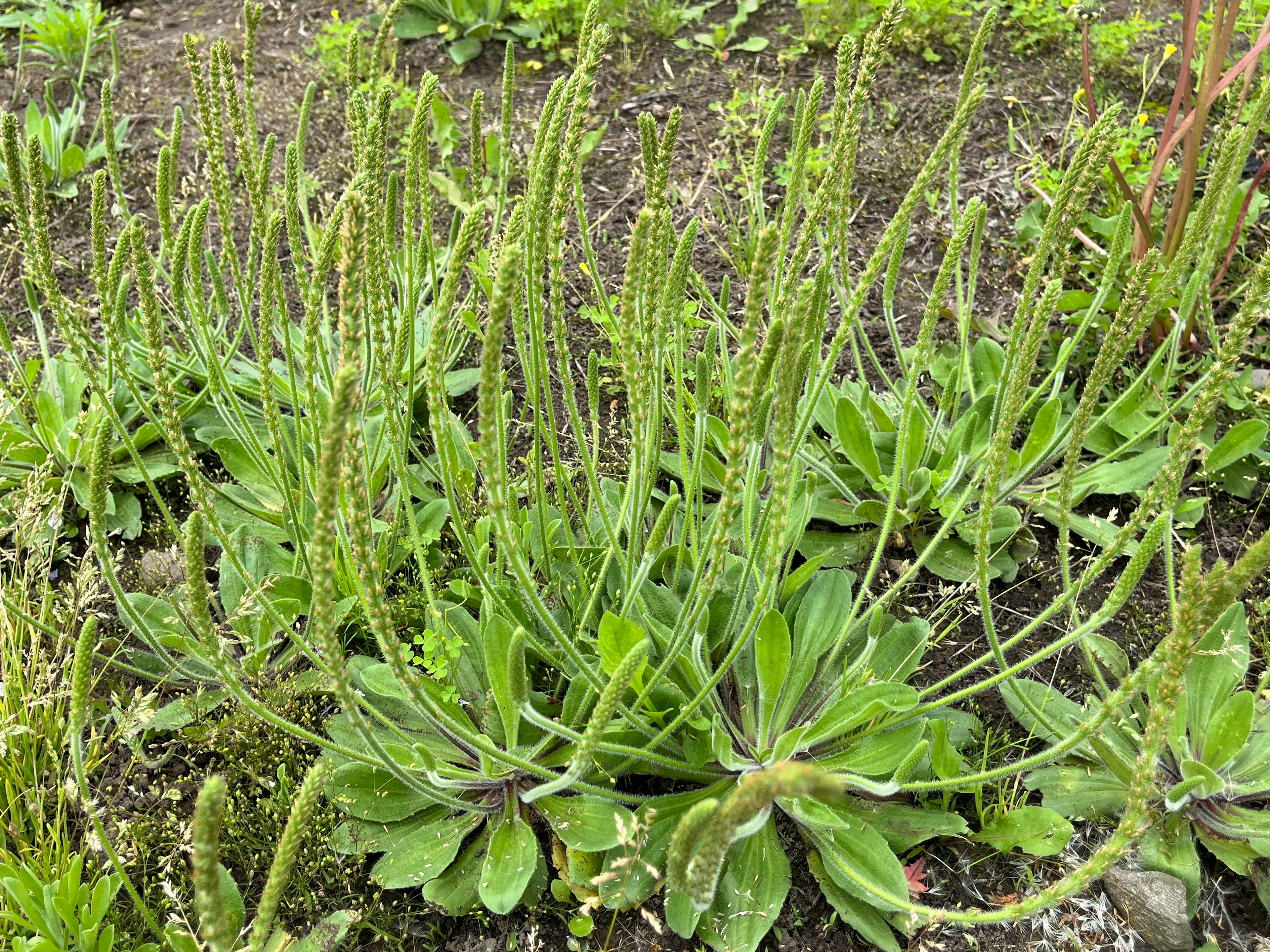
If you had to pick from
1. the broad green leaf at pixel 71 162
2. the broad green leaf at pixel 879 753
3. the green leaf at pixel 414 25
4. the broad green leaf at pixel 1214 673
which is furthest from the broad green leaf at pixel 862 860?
the green leaf at pixel 414 25

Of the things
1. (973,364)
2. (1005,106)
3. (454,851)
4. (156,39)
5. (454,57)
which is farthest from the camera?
(156,39)

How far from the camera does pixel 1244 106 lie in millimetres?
4156

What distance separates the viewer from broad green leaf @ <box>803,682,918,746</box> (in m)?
2.17

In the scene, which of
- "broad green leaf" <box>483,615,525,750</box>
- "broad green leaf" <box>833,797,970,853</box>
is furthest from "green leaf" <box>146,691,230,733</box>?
"broad green leaf" <box>833,797,970,853</box>

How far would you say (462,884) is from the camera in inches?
88.2

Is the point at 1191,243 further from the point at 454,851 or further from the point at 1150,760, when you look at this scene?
the point at 454,851

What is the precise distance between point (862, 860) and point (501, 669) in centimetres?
93

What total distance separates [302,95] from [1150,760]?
16.0 ft

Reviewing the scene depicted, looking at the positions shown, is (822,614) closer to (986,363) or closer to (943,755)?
(943,755)

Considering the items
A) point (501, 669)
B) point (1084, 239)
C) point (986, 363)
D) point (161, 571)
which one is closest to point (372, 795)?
point (501, 669)

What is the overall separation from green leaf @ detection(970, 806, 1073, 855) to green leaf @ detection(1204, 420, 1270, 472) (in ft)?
4.19

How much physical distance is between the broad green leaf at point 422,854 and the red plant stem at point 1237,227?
9.44 feet

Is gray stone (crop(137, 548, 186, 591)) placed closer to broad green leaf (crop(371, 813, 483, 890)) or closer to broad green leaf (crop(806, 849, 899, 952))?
broad green leaf (crop(371, 813, 483, 890))

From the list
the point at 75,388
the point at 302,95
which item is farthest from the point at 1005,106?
the point at 75,388
